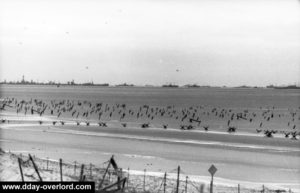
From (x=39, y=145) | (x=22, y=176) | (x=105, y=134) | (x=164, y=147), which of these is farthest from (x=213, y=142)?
(x=22, y=176)

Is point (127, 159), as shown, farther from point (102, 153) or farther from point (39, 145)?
point (39, 145)

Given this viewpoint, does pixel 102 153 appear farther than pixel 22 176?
Yes

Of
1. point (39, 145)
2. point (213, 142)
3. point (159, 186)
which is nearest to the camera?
point (159, 186)

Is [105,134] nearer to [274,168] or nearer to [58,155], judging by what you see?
[58,155]

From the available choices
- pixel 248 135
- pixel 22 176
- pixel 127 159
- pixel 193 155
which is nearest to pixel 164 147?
pixel 193 155

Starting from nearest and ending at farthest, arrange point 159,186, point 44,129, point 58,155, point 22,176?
point 22,176 → point 159,186 → point 58,155 → point 44,129

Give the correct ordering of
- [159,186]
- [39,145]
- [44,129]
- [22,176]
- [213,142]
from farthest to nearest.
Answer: [44,129] → [213,142] → [39,145] → [159,186] → [22,176]

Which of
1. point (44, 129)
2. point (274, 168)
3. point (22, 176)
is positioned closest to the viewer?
point (22, 176)

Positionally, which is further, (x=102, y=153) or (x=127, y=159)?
(x=102, y=153)

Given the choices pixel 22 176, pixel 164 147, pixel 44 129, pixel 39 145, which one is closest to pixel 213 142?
pixel 164 147
